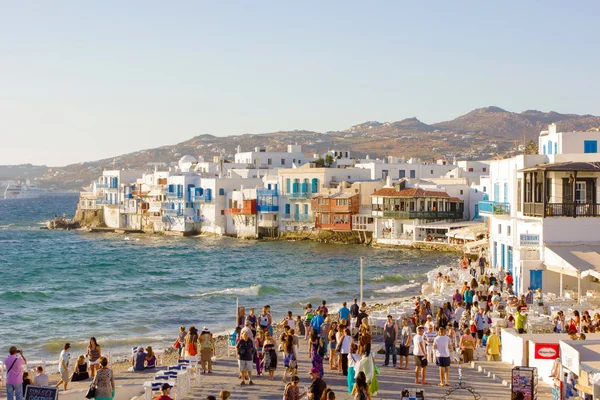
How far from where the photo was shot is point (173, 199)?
81.6 metres

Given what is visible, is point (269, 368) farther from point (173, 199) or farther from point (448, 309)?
point (173, 199)

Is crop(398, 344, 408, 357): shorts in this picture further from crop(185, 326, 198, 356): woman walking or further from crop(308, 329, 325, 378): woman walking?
crop(185, 326, 198, 356): woman walking

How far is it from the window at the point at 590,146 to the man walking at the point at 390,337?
59.8ft

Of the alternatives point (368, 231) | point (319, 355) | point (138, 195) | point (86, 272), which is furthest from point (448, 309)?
point (138, 195)

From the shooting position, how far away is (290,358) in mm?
16359

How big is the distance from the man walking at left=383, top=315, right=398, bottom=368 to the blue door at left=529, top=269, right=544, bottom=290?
40.7ft

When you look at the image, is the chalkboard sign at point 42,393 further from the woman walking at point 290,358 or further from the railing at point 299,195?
the railing at point 299,195

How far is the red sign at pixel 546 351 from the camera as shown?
15789mm

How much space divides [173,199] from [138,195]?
6660 mm

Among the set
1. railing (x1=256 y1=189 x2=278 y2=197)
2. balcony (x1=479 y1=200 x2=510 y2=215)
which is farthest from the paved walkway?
railing (x1=256 y1=189 x2=278 y2=197)

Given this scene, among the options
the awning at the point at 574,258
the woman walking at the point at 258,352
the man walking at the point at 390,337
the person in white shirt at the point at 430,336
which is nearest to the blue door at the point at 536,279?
the awning at the point at 574,258

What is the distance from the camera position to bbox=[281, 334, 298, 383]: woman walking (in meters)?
16.3

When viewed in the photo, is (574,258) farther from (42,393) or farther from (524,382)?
(42,393)

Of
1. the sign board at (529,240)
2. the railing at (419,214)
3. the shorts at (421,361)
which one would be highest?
the sign board at (529,240)
